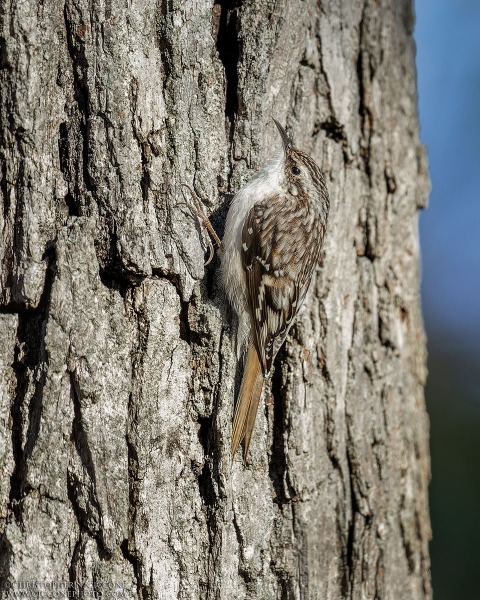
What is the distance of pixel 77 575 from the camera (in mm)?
1915

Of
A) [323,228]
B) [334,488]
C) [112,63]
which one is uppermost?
[112,63]

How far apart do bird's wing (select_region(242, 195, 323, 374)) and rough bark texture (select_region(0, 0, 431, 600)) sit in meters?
0.08

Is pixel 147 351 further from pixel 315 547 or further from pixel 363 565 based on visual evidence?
pixel 363 565

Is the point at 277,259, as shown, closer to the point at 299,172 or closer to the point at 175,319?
the point at 299,172

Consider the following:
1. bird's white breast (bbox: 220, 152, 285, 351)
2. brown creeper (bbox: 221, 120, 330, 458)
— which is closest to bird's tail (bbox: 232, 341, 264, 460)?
brown creeper (bbox: 221, 120, 330, 458)

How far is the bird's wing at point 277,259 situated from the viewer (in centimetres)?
241

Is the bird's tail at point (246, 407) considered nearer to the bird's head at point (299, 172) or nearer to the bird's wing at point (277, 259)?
the bird's wing at point (277, 259)

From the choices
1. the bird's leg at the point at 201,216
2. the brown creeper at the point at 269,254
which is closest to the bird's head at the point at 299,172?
the brown creeper at the point at 269,254

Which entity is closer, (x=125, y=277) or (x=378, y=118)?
(x=125, y=277)

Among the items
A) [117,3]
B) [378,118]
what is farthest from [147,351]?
[378,118]

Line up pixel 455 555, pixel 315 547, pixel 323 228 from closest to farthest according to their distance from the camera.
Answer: pixel 315 547 < pixel 323 228 < pixel 455 555

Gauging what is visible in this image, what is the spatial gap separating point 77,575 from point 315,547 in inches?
30.1

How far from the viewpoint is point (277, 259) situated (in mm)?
2688

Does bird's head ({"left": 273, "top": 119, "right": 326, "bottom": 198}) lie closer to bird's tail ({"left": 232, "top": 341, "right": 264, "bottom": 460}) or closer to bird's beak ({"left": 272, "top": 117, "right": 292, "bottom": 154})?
bird's beak ({"left": 272, "top": 117, "right": 292, "bottom": 154})
